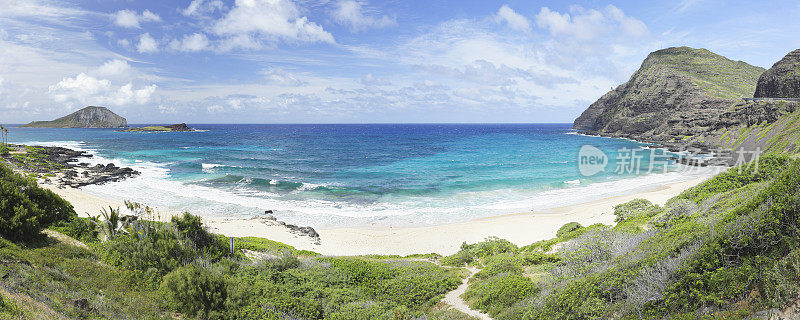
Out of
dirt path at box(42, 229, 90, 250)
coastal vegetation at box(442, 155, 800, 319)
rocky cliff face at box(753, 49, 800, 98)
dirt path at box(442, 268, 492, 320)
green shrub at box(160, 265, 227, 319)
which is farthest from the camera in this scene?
rocky cliff face at box(753, 49, 800, 98)

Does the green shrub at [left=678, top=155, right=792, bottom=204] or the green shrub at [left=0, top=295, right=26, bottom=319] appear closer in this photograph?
the green shrub at [left=0, top=295, right=26, bottom=319]

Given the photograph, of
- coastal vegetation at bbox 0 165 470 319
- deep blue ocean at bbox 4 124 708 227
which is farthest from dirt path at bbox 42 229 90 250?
deep blue ocean at bbox 4 124 708 227

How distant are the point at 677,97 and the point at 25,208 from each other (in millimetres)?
114532

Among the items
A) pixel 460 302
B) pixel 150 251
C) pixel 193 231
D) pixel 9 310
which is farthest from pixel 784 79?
pixel 9 310

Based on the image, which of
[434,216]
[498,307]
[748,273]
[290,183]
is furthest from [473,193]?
[748,273]

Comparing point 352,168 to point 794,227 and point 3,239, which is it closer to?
point 3,239

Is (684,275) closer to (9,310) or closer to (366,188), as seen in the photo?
(9,310)

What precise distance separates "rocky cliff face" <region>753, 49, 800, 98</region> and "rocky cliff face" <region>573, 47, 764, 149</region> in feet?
23.6

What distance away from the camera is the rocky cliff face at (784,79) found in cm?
6253

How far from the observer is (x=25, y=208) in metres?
9.69

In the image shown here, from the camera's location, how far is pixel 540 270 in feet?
32.7

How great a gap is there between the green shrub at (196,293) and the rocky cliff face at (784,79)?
9212cm

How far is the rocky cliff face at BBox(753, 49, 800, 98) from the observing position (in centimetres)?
6253

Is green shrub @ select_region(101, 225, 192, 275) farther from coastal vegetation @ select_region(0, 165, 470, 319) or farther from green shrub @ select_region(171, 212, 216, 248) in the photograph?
green shrub @ select_region(171, 212, 216, 248)
